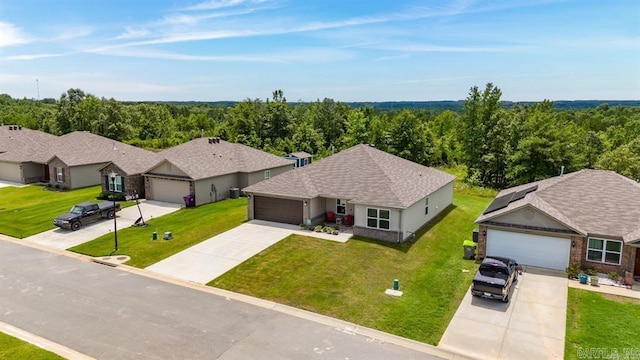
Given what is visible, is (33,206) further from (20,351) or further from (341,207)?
(341,207)

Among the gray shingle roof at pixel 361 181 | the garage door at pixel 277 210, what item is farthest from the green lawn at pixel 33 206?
the gray shingle roof at pixel 361 181

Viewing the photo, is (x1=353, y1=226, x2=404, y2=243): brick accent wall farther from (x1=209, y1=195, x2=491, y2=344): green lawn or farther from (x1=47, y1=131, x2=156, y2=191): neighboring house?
(x1=47, y1=131, x2=156, y2=191): neighboring house

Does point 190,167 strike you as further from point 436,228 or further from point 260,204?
point 436,228

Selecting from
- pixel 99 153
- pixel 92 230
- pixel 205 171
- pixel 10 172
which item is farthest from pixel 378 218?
pixel 10 172

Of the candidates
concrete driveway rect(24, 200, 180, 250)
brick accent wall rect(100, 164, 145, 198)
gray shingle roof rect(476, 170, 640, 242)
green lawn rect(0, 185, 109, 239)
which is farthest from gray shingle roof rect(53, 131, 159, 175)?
gray shingle roof rect(476, 170, 640, 242)

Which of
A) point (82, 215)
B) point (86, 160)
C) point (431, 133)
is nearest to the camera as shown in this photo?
point (82, 215)

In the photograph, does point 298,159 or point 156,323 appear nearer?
point 156,323
